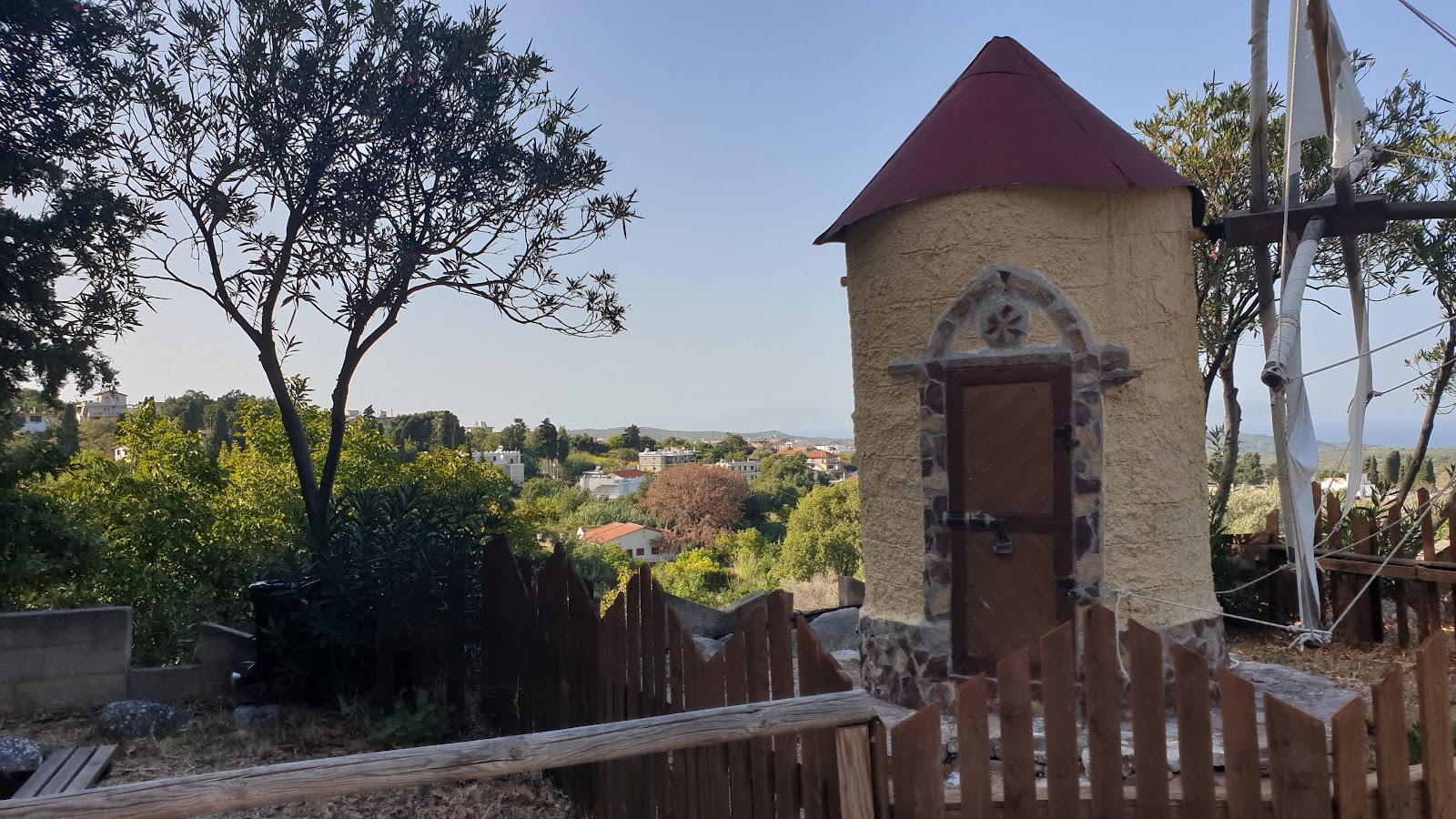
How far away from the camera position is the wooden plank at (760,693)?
3.69 meters

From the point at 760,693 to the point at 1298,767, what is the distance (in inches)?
75.9

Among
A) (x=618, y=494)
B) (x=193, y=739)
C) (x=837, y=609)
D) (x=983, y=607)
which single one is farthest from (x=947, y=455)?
(x=618, y=494)

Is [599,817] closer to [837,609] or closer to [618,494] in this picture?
[837,609]

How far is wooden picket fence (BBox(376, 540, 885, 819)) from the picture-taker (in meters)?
3.59

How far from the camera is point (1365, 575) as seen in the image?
8664mm

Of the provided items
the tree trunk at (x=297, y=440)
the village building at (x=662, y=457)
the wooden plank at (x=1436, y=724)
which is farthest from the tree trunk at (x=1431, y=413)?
the village building at (x=662, y=457)

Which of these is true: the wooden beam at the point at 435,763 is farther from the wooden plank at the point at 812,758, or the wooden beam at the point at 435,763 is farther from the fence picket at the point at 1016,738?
the fence picket at the point at 1016,738

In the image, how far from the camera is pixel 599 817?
5.00 metres

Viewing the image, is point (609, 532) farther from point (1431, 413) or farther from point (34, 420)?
point (1431, 413)

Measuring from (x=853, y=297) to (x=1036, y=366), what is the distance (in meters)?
1.55

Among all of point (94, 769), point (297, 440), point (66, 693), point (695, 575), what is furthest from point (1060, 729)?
point (695, 575)

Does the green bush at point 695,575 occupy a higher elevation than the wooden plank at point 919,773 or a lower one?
lower

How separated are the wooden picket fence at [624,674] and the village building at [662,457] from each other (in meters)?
50.4

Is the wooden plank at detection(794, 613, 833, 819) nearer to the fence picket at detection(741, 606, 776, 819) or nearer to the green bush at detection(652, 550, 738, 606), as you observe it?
the fence picket at detection(741, 606, 776, 819)
